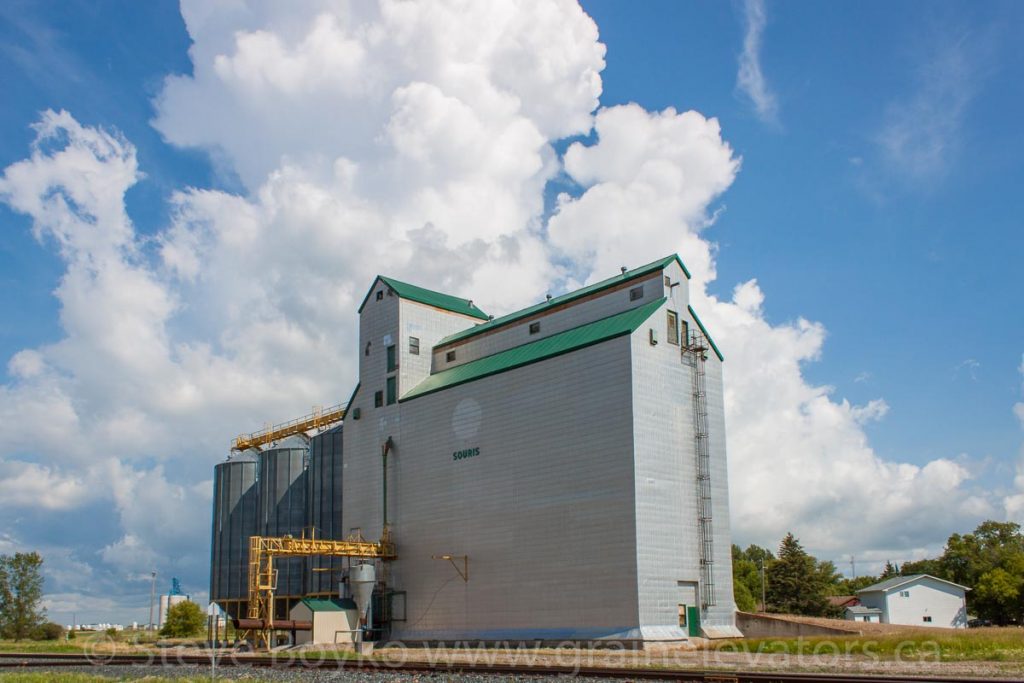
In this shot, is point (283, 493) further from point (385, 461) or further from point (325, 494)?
point (385, 461)

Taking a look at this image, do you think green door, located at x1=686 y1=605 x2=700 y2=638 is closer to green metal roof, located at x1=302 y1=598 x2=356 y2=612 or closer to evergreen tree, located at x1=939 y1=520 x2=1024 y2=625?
green metal roof, located at x1=302 y1=598 x2=356 y2=612

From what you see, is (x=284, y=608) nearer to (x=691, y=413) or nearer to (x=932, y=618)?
(x=691, y=413)

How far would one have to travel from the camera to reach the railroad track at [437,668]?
69.8ft

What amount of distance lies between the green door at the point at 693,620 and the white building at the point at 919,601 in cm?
3471

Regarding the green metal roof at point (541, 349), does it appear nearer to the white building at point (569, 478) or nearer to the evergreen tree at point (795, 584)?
the white building at point (569, 478)

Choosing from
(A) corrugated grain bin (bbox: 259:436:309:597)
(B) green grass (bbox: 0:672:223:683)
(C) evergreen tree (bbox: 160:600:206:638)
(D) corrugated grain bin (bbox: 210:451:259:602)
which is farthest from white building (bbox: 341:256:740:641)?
(C) evergreen tree (bbox: 160:600:206:638)

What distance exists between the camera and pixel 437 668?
91.2 ft

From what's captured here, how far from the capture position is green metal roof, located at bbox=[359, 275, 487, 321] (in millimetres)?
58344

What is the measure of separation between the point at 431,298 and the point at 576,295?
1326 cm

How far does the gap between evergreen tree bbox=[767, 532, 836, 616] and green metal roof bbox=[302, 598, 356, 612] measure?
40660 millimetres

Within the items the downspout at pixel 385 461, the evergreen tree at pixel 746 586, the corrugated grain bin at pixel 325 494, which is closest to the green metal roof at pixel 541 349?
the downspout at pixel 385 461

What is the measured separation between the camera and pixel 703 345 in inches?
1885

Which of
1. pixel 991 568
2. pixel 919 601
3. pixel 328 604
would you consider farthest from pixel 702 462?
pixel 991 568

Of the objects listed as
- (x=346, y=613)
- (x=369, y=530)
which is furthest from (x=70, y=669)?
(x=369, y=530)
